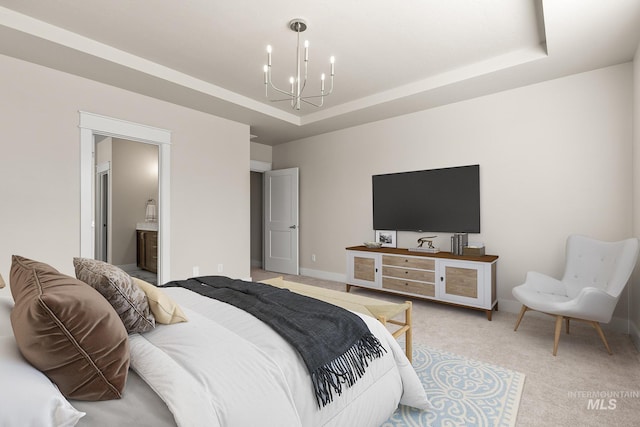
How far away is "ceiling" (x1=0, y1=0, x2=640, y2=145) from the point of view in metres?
2.46

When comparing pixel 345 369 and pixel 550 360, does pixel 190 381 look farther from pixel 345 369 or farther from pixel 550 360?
pixel 550 360

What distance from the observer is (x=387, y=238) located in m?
4.77

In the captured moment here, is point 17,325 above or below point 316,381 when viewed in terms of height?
above

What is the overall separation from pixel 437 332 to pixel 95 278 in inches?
112

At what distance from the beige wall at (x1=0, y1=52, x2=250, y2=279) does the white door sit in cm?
180

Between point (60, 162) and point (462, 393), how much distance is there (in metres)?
4.00

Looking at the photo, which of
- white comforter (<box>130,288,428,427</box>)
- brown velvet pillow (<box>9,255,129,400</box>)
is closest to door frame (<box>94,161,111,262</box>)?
white comforter (<box>130,288,428,427</box>)

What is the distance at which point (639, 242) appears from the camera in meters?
2.59

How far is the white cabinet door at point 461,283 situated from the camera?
3.51 metres

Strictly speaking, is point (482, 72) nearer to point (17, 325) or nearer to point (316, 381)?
point (316, 381)

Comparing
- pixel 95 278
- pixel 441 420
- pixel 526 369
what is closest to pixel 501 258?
pixel 526 369

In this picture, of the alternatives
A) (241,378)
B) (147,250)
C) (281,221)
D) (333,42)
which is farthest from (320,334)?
(147,250)

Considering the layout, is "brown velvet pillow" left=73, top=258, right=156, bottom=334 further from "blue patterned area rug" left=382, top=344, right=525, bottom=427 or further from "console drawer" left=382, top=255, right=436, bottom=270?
"console drawer" left=382, top=255, right=436, bottom=270

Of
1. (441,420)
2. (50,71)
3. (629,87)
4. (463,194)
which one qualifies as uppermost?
(50,71)
